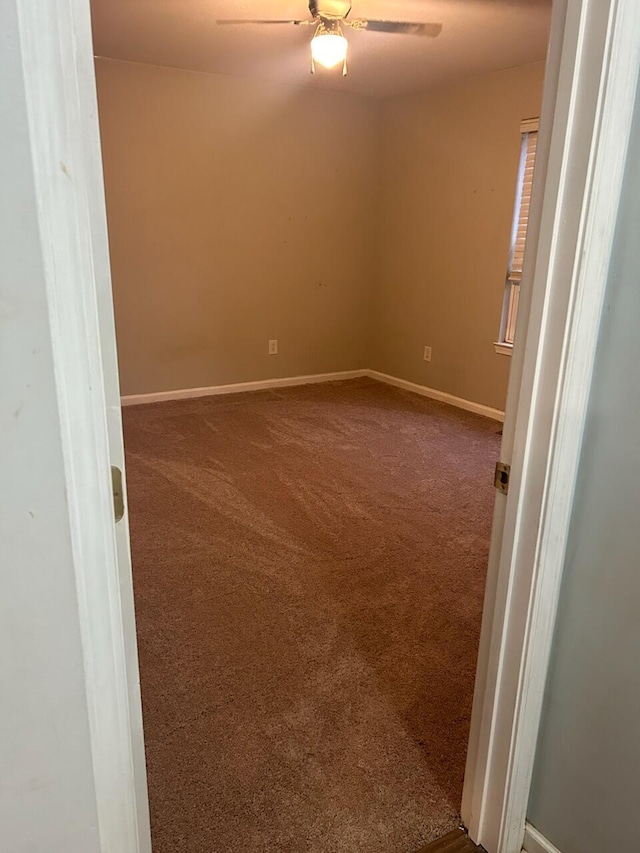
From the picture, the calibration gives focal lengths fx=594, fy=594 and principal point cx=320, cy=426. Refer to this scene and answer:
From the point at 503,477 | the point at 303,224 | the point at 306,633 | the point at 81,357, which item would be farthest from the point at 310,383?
the point at 81,357

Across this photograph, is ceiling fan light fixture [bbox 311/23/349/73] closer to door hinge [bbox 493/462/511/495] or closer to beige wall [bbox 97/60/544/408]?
beige wall [bbox 97/60/544/408]

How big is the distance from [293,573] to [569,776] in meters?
1.36

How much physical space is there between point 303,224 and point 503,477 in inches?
168

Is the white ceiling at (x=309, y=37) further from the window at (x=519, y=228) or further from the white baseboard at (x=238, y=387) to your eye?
the white baseboard at (x=238, y=387)

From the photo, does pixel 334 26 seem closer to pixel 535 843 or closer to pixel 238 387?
pixel 238 387

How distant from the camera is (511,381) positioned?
114 cm

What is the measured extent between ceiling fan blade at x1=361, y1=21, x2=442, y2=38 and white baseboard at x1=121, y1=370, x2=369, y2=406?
9.08 ft

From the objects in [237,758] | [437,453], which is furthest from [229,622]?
[437,453]

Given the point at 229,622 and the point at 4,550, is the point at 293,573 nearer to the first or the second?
the point at 229,622

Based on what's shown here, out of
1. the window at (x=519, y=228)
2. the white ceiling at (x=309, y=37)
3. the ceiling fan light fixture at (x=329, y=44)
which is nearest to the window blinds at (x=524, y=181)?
the window at (x=519, y=228)

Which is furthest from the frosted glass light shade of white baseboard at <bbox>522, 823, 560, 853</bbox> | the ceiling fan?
white baseboard at <bbox>522, 823, 560, 853</bbox>

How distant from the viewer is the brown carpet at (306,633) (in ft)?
4.79

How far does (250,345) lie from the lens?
16.4 ft

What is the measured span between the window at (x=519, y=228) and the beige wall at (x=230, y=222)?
5.15ft
